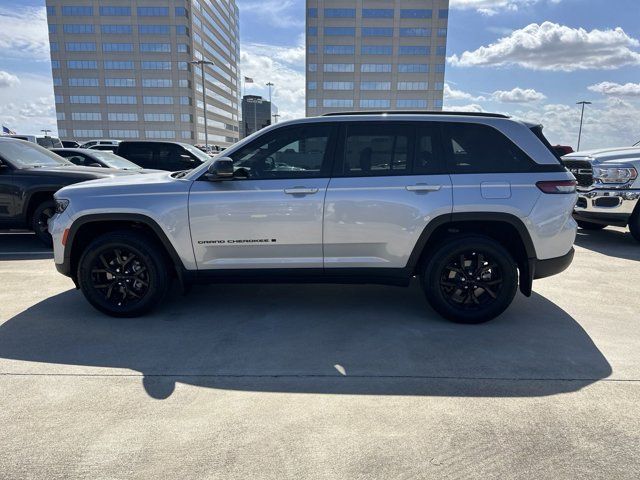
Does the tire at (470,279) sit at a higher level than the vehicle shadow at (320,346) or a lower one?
higher

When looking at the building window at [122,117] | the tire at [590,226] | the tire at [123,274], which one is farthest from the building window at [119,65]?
the tire at [123,274]

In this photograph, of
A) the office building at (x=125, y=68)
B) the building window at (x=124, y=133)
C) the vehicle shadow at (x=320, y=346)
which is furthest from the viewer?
the building window at (x=124, y=133)

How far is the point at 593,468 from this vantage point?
2.18m

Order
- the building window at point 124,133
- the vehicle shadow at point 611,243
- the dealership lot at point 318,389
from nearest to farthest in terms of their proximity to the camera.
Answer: the dealership lot at point 318,389, the vehicle shadow at point 611,243, the building window at point 124,133

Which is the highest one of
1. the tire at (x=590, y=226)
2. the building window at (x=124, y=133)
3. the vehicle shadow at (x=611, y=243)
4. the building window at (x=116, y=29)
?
the building window at (x=116, y=29)

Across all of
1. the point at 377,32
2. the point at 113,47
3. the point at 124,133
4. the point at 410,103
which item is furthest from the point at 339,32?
the point at 124,133

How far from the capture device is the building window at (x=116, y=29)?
76875 mm

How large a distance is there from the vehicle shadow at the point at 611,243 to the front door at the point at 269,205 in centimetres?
551

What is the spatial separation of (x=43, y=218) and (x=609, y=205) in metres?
9.44

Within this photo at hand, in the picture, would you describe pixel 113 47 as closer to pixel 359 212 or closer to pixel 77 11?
pixel 77 11

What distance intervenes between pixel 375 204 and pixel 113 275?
257 cm

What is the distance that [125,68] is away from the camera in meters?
78.1

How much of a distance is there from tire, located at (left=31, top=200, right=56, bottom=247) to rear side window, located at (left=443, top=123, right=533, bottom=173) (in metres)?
6.25

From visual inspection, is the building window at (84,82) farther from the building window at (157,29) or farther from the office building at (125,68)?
the building window at (157,29)
